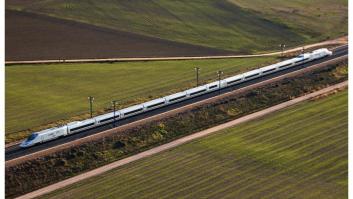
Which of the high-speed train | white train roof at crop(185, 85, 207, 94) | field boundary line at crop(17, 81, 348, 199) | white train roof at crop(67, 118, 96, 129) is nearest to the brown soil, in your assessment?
the high-speed train

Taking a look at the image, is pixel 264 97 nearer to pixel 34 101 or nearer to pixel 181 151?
pixel 181 151

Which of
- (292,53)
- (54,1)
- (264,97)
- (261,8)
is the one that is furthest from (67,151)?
(261,8)

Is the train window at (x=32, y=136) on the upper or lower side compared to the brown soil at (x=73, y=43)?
lower

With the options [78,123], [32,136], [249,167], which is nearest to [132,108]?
[78,123]

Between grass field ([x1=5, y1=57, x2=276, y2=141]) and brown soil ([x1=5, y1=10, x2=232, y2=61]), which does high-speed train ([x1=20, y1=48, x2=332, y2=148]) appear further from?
brown soil ([x1=5, y1=10, x2=232, y2=61])

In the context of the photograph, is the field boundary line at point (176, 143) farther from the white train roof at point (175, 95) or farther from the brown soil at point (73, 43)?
the brown soil at point (73, 43)

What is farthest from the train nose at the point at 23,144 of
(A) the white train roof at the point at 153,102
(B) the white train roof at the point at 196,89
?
(B) the white train roof at the point at 196,89
